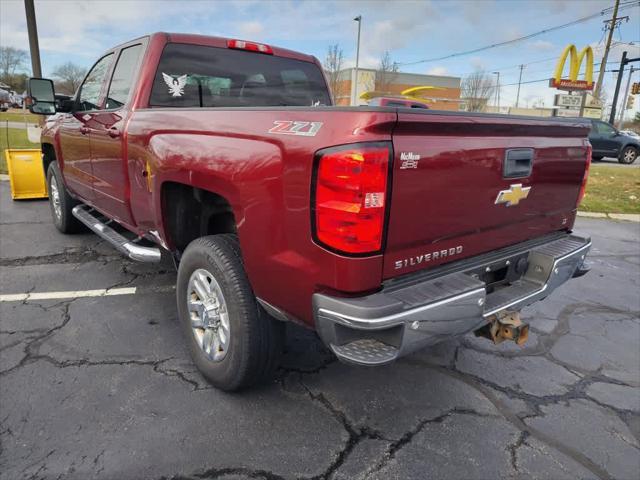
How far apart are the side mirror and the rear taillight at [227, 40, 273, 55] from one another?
1919 mm

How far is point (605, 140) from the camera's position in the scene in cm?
1850

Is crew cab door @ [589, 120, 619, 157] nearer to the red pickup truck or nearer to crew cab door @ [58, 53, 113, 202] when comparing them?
the red pickup truck

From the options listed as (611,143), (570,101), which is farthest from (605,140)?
(570,101)

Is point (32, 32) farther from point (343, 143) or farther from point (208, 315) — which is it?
point (343, 143)

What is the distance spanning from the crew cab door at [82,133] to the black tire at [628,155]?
20.3 meters

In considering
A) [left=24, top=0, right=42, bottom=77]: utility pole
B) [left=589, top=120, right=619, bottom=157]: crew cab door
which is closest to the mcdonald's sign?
[left=589, top=120, right=619, bottom=157]: crew cab door

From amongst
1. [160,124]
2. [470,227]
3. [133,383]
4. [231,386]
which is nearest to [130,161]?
[160,124]

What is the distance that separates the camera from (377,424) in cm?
245

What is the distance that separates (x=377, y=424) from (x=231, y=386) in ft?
2.66

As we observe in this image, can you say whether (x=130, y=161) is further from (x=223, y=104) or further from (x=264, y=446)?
(x=264, y=446)

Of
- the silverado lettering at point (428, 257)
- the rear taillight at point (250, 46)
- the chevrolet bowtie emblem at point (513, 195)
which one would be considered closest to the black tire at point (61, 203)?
the rear taillight at point (250, 46)

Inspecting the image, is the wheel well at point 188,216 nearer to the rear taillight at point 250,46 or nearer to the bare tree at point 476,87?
the rear taillight at point 250,46

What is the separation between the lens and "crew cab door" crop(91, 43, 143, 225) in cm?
337

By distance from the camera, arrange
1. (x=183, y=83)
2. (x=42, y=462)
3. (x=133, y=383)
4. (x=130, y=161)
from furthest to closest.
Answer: (x=183, y=83) < (x=130, y=161) < (x=133, y=383) < (x=42, y=462)
